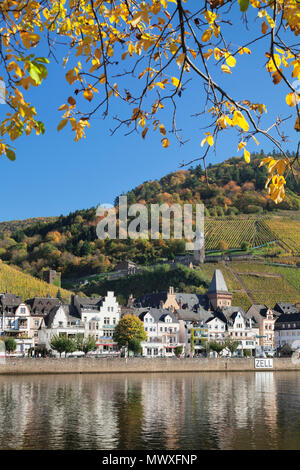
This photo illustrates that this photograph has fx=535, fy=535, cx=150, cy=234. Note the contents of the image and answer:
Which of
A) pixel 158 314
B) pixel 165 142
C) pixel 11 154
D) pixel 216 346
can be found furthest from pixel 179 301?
pixel 11 154

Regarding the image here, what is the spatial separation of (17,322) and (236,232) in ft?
314

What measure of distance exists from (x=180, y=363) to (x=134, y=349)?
337 inches

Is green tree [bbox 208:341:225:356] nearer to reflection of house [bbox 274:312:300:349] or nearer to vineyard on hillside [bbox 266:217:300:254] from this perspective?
reflection of house [bbox 274:312:300:349]

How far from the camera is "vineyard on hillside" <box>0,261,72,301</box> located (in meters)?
102

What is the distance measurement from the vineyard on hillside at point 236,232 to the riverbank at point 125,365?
7407cm

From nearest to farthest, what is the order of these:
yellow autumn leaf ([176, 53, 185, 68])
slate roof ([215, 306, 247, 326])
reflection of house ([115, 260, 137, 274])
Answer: yellow autumn leaf ([176, 53, 185, 68]) → slate roof ([215, 306, 247, 326]) → reflection of house ([115, 260, 137, 274])

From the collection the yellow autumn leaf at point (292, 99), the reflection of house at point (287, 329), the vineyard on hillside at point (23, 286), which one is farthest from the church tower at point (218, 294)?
the yellow autumn leaf at point (292, 99)

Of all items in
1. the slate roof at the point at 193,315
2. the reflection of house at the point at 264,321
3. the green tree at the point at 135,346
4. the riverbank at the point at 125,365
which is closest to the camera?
the riverbank at the point at 125,365

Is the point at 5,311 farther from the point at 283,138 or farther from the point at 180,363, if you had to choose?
the point at 283,138

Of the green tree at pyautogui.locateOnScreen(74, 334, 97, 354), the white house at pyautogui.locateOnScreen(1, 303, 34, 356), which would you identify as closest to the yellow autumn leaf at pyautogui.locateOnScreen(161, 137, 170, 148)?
the green tree at pyautogui.locateOnScreen(74, 334, 97, 354)

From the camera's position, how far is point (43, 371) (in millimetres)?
60812

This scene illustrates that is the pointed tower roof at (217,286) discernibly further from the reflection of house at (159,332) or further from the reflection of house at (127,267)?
the reflection of house at (127,267)

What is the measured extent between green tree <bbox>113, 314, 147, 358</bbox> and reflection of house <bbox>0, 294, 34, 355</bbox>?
41.5ft

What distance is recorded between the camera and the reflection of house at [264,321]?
337 feet
